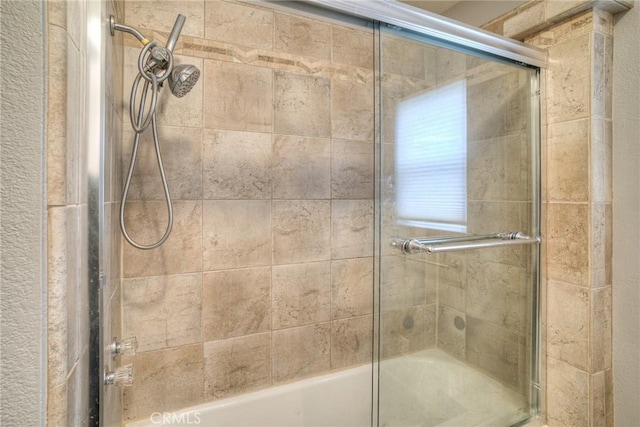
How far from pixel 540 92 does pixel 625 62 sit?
258 millimetres

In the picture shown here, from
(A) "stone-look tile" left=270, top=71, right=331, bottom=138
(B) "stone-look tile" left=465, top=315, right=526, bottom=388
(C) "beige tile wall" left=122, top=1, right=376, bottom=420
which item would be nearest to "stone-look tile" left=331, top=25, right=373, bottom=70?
(C) "beige tile wall" left=122, top=1, right=376, bottom=420

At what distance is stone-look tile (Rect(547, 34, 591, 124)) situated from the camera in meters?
1.12

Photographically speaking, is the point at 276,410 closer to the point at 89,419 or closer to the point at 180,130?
the point at 89,419

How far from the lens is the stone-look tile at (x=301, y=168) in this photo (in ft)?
4.77

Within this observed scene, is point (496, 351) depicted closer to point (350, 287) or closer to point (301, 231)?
point (350, 287)

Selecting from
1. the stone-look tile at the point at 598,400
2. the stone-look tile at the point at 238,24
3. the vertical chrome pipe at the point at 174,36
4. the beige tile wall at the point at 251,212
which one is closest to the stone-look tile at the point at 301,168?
the beige tile wall at the point at 251,212

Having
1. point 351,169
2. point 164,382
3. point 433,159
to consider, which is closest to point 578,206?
point 433,159

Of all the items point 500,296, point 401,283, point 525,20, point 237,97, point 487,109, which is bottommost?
point 500,296

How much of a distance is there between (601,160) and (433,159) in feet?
2.03

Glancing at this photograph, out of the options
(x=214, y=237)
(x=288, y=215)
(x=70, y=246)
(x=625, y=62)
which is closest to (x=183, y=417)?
(x=214, y=237)

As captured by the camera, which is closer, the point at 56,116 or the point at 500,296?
the point at 56,116

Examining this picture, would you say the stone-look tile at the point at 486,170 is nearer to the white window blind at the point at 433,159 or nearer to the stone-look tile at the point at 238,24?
the white window blind at the point at 433,159

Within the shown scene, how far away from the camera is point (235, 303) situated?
140cm

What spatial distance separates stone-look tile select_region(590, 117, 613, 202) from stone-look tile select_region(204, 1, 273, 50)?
4.51 ft
